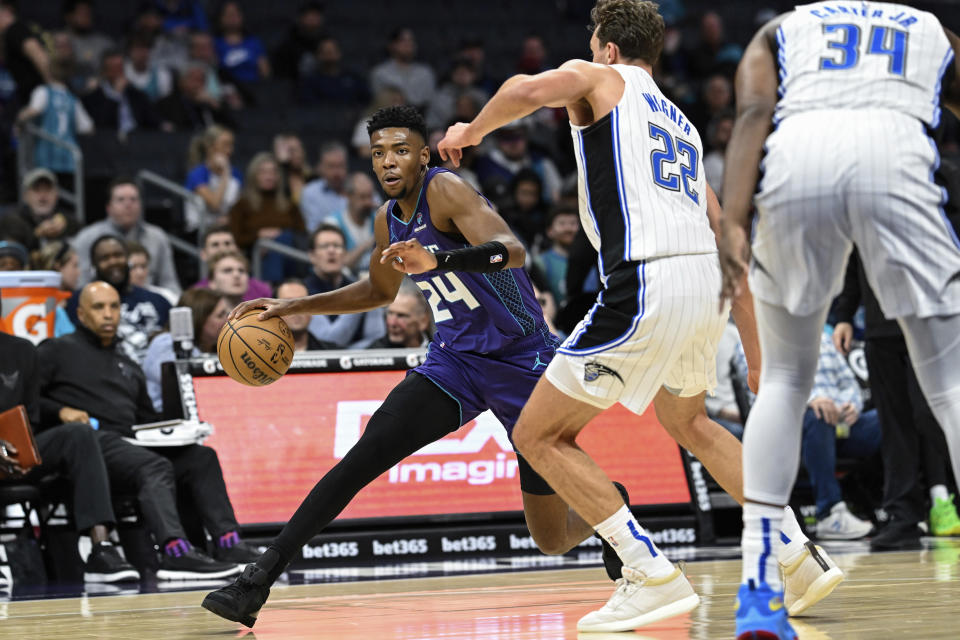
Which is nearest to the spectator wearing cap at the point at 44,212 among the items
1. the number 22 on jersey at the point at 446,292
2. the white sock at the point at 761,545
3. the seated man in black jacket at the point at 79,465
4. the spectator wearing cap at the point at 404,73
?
the seated man in black jacket at the point at 79,465

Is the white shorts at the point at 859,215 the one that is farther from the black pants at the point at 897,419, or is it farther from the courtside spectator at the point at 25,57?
the courtside spectator at the point at 25,57

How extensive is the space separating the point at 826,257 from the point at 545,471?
1377 millimetres

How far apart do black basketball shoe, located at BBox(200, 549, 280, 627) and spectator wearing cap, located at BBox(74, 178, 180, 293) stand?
605 cm

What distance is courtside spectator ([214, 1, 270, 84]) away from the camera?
1439 centimetres

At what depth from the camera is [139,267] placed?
985cm

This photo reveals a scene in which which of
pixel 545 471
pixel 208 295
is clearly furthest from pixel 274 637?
pixel 208 295

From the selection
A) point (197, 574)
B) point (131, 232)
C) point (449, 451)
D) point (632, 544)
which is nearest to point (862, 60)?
point (632, 544)

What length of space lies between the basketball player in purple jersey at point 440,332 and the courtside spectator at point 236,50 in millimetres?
9537

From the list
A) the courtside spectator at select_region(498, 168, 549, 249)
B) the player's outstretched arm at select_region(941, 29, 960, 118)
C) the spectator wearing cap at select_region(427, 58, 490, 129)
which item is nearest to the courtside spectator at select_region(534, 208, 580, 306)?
the courtside spectator at select_region(498, 168, 549, 249)

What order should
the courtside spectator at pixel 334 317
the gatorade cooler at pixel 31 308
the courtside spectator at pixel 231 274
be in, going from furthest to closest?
1. the courtside spectator at pixel 334 317
2. the courtside spectator at pixel 231 274
3. the gatorade cooler at pixel 31 308

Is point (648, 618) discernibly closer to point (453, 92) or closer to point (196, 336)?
point (196, 336)

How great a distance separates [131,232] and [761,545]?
→ 804 cm

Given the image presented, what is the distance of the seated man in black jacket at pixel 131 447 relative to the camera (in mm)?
7402

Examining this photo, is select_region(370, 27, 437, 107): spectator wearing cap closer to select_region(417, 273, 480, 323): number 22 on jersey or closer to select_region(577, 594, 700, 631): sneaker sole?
select_region(417, 273, 480, 323): number 22 on jersey
